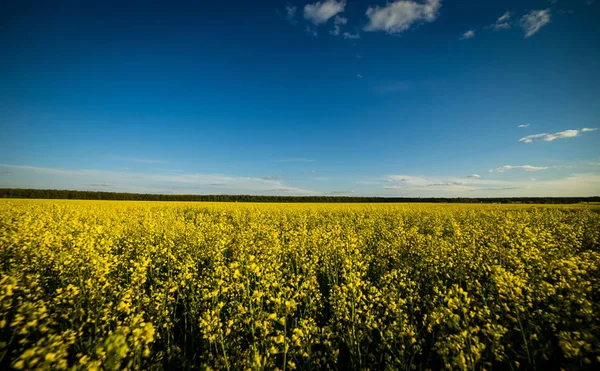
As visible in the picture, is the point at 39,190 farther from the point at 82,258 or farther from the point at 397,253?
the point at 397,253

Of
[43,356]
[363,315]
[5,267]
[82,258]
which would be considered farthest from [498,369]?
[5,267]

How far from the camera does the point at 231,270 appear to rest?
432 cm

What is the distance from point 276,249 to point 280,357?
6.50 feet

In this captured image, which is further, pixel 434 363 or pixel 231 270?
pixel 231 270

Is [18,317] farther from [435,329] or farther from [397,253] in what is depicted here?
[397,253]

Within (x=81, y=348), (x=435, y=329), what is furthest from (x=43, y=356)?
(x=435, y=329)

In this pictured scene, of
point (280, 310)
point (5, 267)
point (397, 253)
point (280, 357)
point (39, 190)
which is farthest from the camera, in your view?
point (39, 190)

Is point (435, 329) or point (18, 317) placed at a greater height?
point (18, 317)

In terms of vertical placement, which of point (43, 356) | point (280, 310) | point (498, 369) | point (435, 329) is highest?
point (43, 356)

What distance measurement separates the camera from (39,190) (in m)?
57.5

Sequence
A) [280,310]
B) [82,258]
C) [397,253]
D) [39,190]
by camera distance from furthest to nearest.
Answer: [39,190], [397,253], [82,258], [280,310]

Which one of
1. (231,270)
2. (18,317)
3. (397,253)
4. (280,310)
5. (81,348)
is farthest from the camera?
(397,253)

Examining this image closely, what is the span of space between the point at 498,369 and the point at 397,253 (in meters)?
3.60

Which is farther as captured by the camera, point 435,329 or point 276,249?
point 276,249
